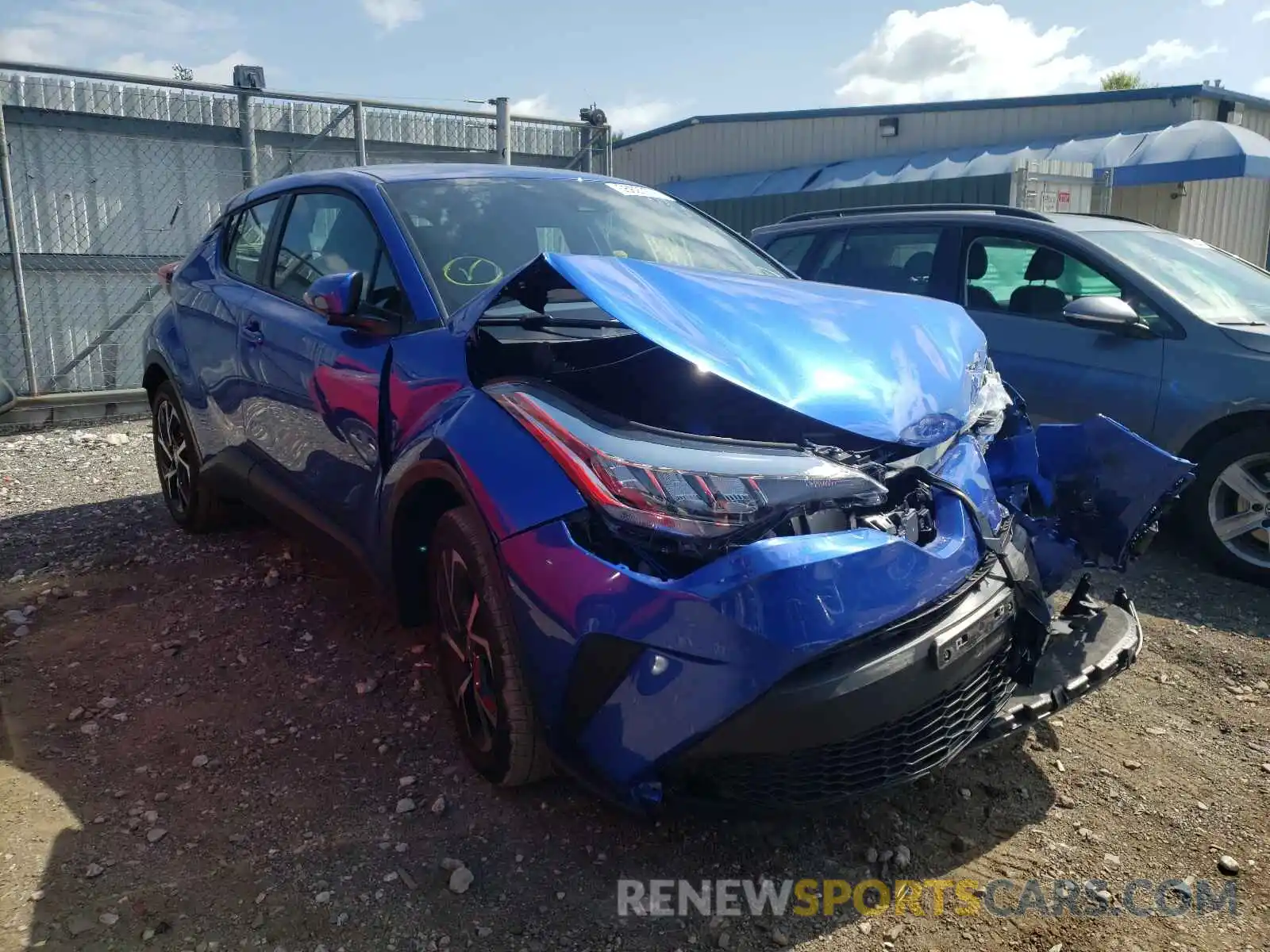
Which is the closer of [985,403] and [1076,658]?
[1076,658]

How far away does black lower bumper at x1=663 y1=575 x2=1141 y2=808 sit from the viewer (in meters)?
2.03

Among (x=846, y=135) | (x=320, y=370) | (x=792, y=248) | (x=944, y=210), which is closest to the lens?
(x=320, y=370)

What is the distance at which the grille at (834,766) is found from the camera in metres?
2.10

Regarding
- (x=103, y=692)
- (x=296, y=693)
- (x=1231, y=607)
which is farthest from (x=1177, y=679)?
(x=103, y=692)

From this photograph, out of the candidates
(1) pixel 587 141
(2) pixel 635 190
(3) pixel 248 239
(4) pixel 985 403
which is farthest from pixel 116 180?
(4) pixel 985 403

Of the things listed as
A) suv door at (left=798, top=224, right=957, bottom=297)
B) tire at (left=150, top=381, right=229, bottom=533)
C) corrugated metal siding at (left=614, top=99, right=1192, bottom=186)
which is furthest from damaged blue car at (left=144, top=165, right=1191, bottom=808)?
corrugated metal siding at (left=614, top=99, right=1192, bottom=186)

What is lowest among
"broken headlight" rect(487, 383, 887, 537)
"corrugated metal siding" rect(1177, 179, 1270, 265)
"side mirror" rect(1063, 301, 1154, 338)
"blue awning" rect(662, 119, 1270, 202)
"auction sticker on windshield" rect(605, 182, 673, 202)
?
"broken headlight" rect(487, 383, 887, 537)

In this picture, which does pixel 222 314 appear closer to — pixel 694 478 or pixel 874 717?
pixel 694 478

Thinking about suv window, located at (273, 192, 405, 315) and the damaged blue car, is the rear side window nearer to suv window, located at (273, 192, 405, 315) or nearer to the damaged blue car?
the damaged blue car

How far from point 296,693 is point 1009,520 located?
2.36 m

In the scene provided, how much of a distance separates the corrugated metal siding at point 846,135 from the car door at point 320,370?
49.3 feet

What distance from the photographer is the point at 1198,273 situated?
17.2 feet

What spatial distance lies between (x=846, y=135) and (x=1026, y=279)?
14.5 metres

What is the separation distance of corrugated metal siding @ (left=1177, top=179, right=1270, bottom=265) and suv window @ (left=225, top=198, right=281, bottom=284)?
15154 mm
